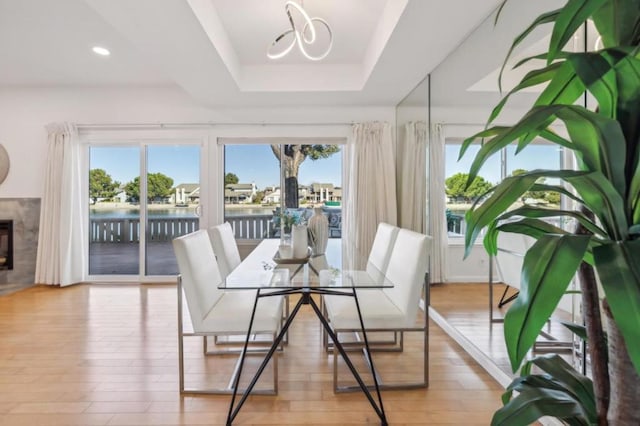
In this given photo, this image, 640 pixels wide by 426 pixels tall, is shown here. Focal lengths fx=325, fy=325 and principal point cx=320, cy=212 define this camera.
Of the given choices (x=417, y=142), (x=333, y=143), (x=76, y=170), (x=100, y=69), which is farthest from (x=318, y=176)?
(x=76, y=170)

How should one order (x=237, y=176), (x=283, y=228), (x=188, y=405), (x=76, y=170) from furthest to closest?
(x=237, y=176) < (x=76, y=170) < (x=283, y=228) < (x=188, y=405)

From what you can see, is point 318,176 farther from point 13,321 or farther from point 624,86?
point 624,86

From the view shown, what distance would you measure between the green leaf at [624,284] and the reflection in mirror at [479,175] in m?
1.04

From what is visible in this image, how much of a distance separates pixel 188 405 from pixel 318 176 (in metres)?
3.30

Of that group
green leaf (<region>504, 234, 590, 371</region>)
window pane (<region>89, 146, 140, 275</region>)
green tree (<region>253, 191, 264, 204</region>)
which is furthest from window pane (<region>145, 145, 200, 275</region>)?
green leaf (<region>504, 234, 590, 371</region>)

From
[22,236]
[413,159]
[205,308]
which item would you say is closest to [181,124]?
[22,236]

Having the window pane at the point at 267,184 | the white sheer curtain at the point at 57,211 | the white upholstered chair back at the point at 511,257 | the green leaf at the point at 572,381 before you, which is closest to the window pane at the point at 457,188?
the white upholstered chair back at the point at 511,257

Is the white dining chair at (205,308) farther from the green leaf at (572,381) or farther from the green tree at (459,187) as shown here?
the green tree at (459,187)

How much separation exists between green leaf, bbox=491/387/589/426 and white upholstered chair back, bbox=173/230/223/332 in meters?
1.61

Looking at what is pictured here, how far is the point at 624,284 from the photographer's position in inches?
19.6

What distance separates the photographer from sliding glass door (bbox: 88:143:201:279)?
14.9ft

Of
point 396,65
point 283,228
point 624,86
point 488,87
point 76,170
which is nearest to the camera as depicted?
point 624,86

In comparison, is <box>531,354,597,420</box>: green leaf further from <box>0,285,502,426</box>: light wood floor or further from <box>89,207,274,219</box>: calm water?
<box>89,207,274,219</box>: calm water

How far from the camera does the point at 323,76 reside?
3789mm
